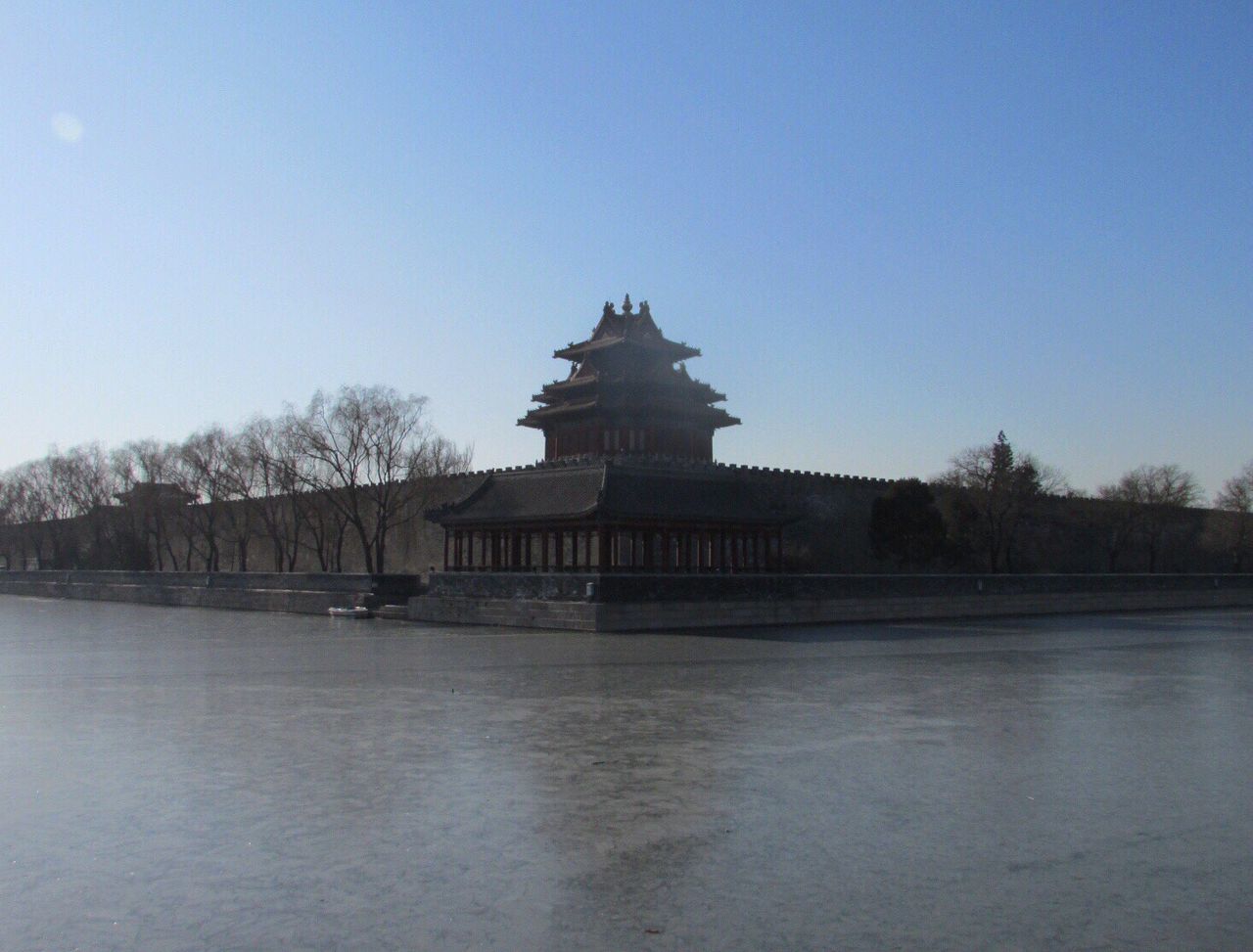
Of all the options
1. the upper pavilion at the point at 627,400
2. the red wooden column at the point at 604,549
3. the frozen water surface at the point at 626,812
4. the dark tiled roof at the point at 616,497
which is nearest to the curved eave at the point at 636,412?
the upper pavilion at the point at 627,400

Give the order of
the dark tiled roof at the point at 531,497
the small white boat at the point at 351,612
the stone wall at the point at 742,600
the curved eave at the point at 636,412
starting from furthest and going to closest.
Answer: the curved eave at the point at 636,412 < the dark tiled roof at the point at 531,497 < the small white boat at the point at 351,612 < the stone wall at the point at 742,600

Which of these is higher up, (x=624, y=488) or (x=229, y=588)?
(x=624, y=488)

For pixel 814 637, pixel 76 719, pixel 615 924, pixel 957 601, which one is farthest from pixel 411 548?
pixel 615 924

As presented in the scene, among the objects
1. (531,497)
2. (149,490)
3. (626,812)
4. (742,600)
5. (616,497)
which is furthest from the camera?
(149,490)

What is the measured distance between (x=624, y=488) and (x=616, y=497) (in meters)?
0.74

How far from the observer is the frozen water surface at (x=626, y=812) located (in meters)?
4.75

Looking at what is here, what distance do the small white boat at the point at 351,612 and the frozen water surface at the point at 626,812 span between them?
57.7 ft

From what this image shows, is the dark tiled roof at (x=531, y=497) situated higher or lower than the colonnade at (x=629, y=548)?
higher

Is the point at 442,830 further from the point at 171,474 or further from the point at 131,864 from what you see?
the point at 171,474

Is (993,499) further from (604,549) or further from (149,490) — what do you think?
(149,490)

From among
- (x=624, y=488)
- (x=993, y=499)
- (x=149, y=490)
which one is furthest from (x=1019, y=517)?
(x=149, y=490)

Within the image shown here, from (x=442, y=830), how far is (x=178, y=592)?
1565 inches

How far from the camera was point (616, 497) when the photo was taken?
33344 millimetres

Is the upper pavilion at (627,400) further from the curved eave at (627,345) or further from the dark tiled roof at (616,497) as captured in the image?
the dark tiled roof at (616,497)
